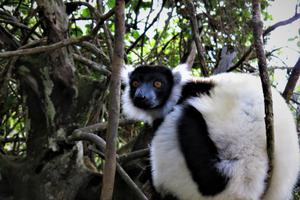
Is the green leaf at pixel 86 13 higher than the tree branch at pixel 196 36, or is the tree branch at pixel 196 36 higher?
the green leaf at pixel 86 13

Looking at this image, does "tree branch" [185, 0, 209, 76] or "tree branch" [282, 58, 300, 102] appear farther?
"tree branch" [185, 0, 209, 76]

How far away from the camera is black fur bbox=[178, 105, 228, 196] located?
2719 millimetres

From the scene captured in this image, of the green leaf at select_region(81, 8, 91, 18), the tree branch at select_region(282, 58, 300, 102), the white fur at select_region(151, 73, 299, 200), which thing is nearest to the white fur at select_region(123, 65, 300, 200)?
the white fur at select_region(151, 73, 299, 200)

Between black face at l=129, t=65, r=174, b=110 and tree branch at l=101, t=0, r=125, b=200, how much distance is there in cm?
118

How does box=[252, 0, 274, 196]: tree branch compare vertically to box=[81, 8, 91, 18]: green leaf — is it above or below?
below

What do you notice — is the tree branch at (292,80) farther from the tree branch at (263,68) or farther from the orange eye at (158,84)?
the orange eye at (158,84)

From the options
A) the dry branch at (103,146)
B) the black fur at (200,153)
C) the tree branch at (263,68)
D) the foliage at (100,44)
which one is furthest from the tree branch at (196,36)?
the tree branch at (263,68)

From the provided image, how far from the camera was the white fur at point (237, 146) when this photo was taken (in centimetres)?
267

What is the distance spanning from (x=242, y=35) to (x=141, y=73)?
0.95 meters

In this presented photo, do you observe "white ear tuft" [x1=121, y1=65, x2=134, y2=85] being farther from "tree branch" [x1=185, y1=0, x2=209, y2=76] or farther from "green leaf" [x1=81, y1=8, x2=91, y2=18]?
"green leaf" [x1=81, y1=8, x2=91, y2=18]

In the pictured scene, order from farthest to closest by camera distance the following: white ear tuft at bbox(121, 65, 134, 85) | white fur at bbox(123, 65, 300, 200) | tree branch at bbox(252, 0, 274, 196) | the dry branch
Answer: white ear tuft at bbox(121, 65, 134, 85) → the dry branch → white fur at bbox(123, 65, 300, 200) → tree branch at bbox(252, 0, 274, 196)

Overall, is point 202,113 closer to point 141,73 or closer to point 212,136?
point 212,136

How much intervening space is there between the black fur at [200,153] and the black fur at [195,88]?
35 centimetres

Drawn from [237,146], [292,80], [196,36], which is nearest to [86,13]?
[196,36]
